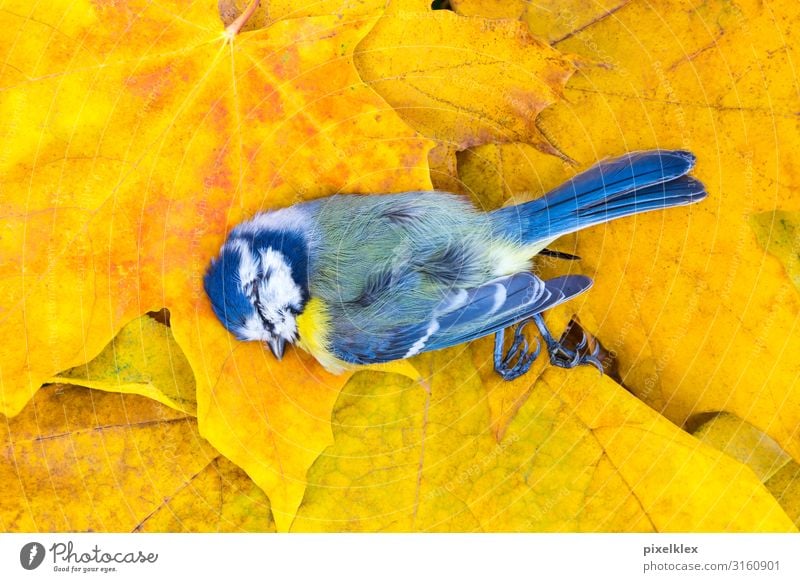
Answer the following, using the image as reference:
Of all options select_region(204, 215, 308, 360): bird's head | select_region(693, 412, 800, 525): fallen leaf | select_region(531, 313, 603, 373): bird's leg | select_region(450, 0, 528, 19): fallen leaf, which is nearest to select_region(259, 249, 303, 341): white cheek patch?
select_region(204, 215, 308, 360): bird's head

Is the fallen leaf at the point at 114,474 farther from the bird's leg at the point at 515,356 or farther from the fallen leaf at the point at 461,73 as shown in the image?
the fallen leaf at the point at 461,73

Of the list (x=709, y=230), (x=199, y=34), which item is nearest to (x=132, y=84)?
(x=199, y=34)

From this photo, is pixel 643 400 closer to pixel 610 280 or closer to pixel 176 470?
pixel 610 280

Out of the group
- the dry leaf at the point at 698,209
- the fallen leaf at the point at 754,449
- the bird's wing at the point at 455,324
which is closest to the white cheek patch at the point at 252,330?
the bird's wing at the point at 455,324

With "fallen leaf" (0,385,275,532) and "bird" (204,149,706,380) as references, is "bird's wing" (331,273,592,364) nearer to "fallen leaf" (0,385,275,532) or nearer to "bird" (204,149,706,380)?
"bird" (204,149,706,380)

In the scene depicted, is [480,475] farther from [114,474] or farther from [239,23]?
[239,23]
